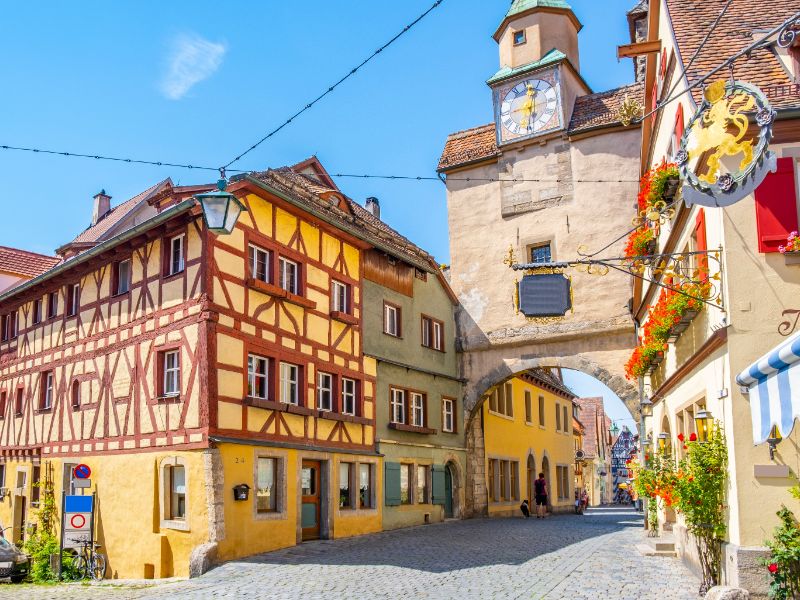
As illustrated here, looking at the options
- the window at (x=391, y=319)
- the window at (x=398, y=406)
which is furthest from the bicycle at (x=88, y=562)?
the window at (x=391, y=319)

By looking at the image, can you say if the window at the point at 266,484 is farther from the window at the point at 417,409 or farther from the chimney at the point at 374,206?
the chimney at the point at 374,206

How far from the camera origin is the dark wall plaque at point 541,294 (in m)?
17.9

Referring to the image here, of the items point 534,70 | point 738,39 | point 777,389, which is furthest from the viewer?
point 534,70

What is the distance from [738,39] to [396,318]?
545 inches

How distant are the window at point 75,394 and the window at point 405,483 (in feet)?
27.2

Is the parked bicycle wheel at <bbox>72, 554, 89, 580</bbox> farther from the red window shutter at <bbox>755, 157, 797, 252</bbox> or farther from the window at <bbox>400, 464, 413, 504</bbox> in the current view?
the red window shutter at <bbox>755, 157, 797, 252</bbox>

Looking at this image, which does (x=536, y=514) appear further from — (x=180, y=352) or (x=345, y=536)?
(x=180, y=352)

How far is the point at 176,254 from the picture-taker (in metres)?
17.5

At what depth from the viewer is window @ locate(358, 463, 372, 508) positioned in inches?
804

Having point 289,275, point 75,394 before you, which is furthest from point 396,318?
point 75,394

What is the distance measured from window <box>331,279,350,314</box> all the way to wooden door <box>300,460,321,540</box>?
3861mm

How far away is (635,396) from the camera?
2394cm

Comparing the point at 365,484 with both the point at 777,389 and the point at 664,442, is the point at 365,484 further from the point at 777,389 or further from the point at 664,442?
the point at 777,389

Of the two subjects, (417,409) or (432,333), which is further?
(432,333)
